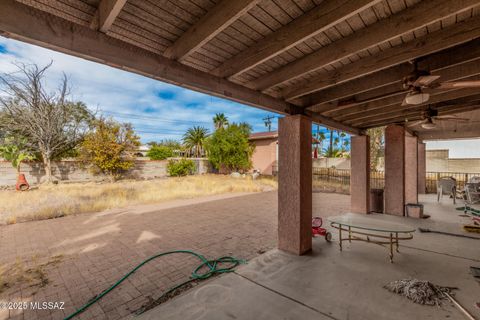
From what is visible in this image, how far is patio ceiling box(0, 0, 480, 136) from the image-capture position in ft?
5.22

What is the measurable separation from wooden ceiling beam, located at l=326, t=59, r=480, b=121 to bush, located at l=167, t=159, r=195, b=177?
14.4 meters

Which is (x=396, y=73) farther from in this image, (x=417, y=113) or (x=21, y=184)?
(x=21, y=184)

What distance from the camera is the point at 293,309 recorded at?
2.28m

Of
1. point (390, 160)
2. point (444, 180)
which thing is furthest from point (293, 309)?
point (444, 180)

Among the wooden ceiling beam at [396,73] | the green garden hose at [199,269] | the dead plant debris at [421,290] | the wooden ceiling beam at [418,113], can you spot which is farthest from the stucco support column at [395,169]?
the green garden hose at [199,269]

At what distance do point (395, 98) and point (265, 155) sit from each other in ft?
50.1

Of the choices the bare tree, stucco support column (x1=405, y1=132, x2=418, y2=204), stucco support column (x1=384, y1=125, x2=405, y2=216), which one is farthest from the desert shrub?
stucco support column (x1=405, y1=132, x2=418, y2=204)

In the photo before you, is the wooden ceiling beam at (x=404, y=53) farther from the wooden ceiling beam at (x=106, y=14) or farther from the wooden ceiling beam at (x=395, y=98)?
the wooden ceiling beam at (x=106, y=14)

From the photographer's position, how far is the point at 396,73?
9.26ft

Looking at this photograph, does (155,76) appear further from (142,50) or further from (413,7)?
(413,7)

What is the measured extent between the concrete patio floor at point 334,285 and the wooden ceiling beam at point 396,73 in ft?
8.84

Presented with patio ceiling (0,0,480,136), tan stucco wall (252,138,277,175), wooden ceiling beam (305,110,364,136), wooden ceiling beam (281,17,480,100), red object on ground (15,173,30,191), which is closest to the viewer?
patio ceiling (0,0,480,136)

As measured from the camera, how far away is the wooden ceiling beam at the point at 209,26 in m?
1.60

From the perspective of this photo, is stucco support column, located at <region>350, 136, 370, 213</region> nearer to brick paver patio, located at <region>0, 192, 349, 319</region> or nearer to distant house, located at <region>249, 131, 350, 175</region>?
brick paver patio, located at <region>0, 192, 349, 319</region>
